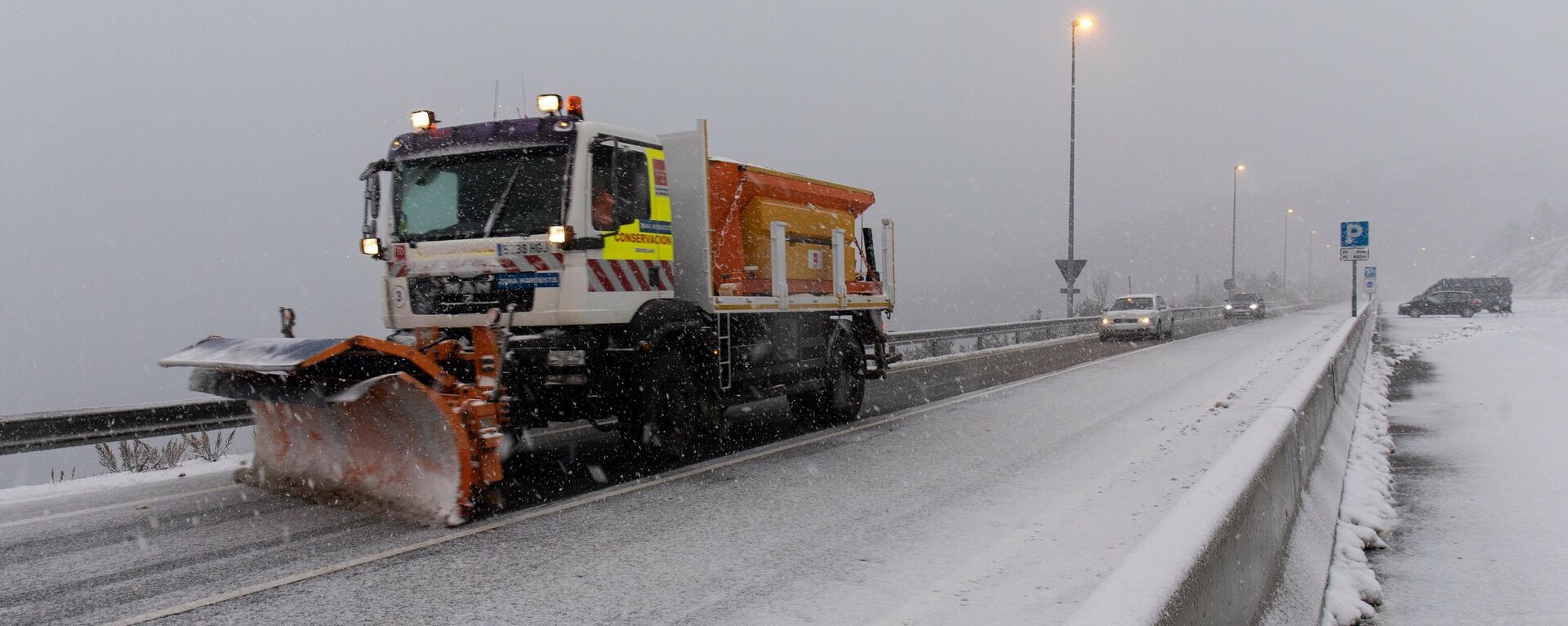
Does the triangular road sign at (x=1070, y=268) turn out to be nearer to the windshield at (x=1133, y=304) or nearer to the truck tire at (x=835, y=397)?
the windshield at (x=1133, y=304)

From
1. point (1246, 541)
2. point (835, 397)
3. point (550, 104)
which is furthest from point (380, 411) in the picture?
point (835, 397)

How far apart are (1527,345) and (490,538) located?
81.7ft

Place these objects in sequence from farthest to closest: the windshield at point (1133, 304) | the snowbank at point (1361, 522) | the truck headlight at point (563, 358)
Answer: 1. the windshield at point (1133, 304)
2. the truck headlight at point (563, 358)
3. the snowbank at point (1361, 522)

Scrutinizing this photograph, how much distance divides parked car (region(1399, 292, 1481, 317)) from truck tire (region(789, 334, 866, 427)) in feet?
146

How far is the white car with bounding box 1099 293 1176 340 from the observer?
28.7 metres

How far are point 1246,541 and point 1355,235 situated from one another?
2838cm

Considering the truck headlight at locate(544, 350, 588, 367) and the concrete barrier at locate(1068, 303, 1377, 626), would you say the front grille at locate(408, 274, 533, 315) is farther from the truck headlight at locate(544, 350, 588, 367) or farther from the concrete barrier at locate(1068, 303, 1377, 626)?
the concrete barrier at locate(1068, 303, 1377, 626)

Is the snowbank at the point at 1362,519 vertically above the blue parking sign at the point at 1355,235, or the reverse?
the blue parking sign at the point at 1355,235

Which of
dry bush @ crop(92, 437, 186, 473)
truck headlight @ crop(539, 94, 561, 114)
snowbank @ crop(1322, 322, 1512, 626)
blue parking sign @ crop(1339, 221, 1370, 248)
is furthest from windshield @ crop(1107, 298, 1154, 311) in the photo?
dry bush @ crop(92, 437, 186, 473)

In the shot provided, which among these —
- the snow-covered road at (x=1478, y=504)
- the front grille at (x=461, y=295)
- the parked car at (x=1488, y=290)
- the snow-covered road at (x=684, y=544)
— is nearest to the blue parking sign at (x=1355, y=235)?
the snow-covered road at (x=1478, y=504)

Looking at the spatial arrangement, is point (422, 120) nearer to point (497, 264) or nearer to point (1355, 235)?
point (497, 264)

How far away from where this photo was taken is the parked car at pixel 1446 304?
45469 millimetres

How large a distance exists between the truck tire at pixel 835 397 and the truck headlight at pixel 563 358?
3907mm

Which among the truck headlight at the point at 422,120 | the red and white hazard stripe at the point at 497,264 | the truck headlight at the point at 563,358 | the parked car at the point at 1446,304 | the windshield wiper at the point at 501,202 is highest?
the truck headlight at the point at 422,120
